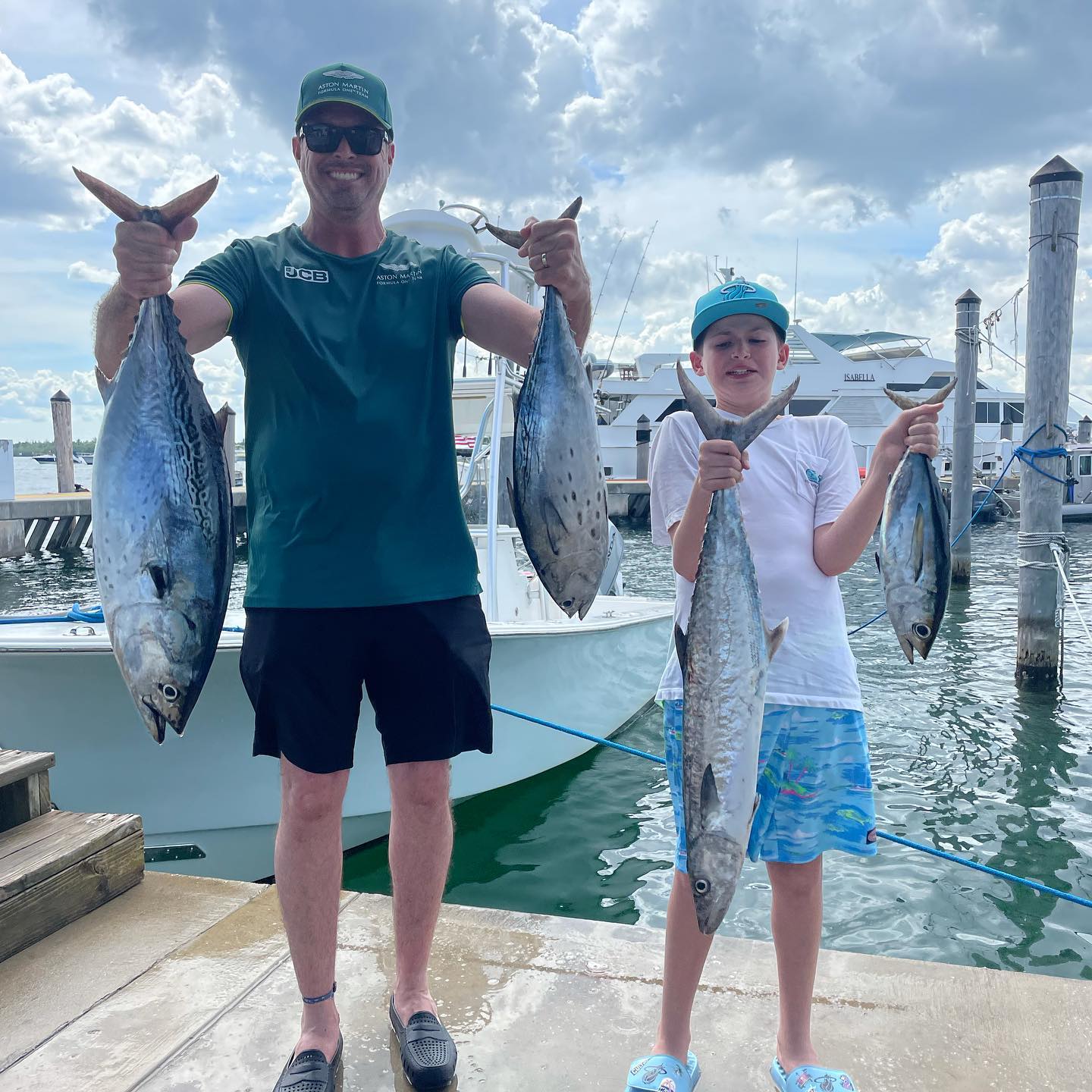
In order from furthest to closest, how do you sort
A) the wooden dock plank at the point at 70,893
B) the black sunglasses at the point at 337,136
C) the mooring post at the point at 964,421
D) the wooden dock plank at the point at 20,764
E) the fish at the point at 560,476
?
the mooring post at the point at 964,421
the wooden dock plank at the point at 20,764
the wooden dock plank at the point at 70,893
the black sunglasses at the point at 337,136
the fish at the point at 560,476

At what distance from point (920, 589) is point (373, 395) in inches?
51.1

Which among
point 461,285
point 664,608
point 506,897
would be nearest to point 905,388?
point 664,608

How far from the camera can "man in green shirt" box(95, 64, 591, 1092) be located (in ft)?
6.35

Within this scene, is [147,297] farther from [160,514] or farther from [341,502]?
[341,502]

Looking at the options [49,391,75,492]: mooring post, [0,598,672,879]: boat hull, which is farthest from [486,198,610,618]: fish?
[49,391,75,492]: mooring post

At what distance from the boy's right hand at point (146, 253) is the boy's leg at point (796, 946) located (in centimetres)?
175

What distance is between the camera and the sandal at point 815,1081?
6.11 ft

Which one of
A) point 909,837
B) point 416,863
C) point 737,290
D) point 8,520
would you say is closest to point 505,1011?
point 416,863

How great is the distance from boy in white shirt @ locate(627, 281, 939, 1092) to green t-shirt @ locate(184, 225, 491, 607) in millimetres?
558

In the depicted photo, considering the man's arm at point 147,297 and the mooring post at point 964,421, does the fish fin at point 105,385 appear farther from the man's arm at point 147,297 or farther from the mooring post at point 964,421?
the mooring post at point 964,421

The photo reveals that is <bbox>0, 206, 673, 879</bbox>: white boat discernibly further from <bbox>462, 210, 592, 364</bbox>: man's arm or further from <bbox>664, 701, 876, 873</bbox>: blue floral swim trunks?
<bbox>664, 701, 876, 873</bbox>: blue floral swim trunks

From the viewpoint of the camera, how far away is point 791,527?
2.00m

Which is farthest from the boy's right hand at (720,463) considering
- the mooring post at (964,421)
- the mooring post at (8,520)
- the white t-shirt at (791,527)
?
the mooring post at (8,520)

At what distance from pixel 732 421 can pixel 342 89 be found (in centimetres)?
109
